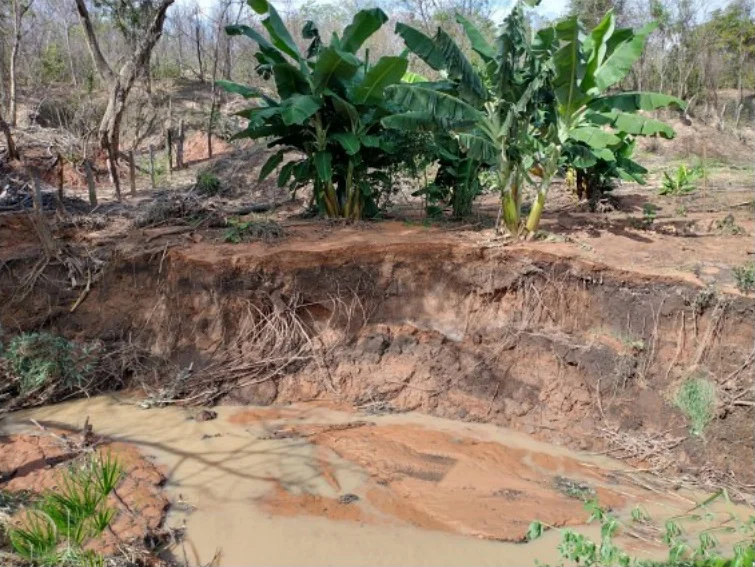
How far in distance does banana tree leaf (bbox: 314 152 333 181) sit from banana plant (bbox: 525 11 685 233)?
2.45 meters

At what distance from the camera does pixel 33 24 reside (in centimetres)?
1852

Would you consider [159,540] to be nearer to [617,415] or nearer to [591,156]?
[617,415]

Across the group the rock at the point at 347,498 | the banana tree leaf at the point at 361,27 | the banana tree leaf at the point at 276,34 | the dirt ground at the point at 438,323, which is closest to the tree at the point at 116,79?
the dirt ground at the point at 438,323

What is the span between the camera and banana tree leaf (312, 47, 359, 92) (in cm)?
664

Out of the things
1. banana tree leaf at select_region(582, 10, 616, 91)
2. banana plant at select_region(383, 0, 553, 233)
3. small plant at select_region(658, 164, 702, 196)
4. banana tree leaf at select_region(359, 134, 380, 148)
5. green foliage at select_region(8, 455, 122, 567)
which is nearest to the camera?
green foliage at select_region(8, 455, 122, 567)

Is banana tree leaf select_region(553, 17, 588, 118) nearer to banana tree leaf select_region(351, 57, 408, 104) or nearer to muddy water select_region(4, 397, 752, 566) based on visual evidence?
banana tree leaf select_region(351, 57, 408, 104)

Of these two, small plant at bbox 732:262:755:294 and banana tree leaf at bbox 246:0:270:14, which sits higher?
banana tree leaf at bbox 246:0:270:14

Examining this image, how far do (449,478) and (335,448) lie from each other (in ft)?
3.40

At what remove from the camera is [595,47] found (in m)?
5.92

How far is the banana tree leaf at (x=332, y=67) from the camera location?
664 centimetres

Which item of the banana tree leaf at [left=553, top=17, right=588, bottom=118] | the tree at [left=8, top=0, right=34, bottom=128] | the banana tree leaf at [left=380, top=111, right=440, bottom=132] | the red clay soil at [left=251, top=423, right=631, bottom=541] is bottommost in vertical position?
the red clay soil at [left=251, top=423, right=631, bottom=541]

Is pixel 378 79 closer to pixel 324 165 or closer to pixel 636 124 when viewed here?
pixel 324 165

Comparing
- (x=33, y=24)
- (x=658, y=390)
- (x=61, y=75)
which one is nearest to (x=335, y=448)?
(x=658, y=390)

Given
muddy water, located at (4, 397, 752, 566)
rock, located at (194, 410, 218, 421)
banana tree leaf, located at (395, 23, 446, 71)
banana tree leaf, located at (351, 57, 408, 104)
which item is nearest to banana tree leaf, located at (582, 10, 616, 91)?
banana tree leaf, located at (395, 23, 446, 71)
